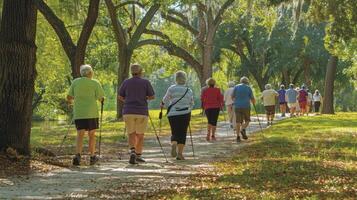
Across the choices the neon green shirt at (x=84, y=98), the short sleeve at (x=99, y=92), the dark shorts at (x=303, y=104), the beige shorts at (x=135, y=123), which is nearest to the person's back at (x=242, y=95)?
the beige shorts at (x=135, y=123)

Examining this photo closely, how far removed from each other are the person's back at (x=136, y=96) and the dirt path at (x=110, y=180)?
1.04 metres

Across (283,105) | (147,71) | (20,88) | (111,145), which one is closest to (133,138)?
(20,88)

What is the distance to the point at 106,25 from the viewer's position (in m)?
36.6

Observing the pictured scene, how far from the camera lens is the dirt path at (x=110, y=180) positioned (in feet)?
26.5

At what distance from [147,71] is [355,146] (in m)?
35.3

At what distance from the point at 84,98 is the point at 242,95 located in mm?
7601

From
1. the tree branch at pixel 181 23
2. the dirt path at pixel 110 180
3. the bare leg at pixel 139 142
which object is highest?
the tree branch at pixel 181 23

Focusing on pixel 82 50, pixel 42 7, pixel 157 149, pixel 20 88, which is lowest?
pixel 157 149

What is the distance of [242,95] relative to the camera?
60.6 feet

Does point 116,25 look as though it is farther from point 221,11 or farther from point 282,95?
point 282,95

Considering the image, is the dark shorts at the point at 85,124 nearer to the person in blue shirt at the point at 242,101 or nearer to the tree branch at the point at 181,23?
the person in blue shirt at the point at 242,101

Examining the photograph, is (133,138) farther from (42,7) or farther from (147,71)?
(147,71)

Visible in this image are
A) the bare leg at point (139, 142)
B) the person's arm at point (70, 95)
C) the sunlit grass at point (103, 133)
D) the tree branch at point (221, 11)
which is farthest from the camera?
the tree branch at point (221, 11)

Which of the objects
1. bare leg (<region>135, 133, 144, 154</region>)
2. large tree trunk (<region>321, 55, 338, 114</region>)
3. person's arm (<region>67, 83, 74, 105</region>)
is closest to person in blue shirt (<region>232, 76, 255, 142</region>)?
bare leg (<region>135, 133, 144, 154</region>)
